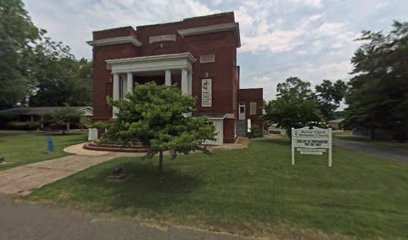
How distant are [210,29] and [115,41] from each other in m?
7.80

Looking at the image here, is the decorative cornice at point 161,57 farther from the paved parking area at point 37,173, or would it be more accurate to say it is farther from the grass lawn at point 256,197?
the grass lawn at point 256,197

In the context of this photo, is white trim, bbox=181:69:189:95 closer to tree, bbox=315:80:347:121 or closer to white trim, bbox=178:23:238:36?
white trim, bbox=178:23:238:36

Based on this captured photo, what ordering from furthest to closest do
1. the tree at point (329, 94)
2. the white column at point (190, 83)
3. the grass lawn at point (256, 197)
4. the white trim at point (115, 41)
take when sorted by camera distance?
the tree at point (329, 94) → the white trim at point (115, 41) → the white column at point (190, 83) → the grass lawn at point (256, 197)

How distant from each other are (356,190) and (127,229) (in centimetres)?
585

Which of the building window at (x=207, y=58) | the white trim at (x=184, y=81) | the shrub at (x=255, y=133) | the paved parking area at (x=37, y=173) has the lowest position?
the paved parking area at (x=37, y=173)

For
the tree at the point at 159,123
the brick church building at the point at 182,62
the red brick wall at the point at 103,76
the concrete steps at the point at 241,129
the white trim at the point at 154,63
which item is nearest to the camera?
the tree at the point at 159,123

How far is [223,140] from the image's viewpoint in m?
18.1

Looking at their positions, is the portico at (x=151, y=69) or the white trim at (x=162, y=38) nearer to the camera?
the portico at (x=151, y=69)

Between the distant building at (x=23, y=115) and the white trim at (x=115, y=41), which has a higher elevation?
the white trim at (x=115, y=41)

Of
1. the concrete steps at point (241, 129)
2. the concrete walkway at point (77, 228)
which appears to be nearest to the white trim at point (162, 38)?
the concrete steps at point (241, 129)

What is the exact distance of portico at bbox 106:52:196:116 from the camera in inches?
710

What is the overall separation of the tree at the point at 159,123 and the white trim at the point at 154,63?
10.1 m

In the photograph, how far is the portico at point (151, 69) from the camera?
1803 centimetres

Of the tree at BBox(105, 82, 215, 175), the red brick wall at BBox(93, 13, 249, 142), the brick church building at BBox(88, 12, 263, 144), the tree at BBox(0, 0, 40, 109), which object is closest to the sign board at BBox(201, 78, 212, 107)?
the brick church building at BBox(88, 12, 263, 144)
